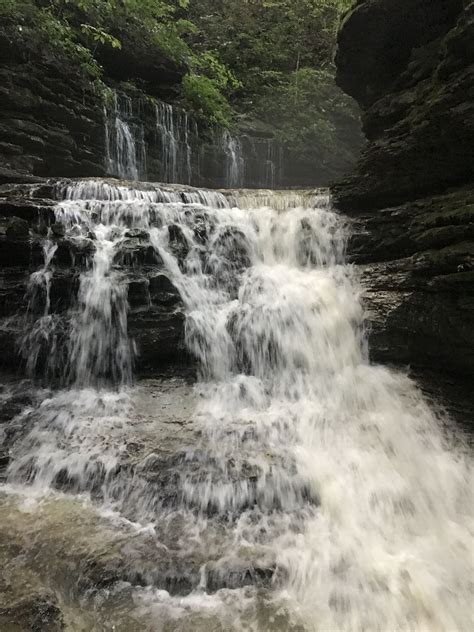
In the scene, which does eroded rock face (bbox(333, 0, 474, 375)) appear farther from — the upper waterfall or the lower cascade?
the upper waterfall

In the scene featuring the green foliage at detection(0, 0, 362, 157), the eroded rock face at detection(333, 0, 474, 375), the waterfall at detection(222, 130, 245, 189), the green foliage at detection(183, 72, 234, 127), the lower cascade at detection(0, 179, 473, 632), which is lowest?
the lower cascade at detection(0, 179, 473, 632)

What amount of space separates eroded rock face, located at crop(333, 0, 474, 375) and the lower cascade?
19.3 inches

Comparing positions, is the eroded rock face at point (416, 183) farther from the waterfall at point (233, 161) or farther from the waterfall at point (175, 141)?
the waterfall at point (175, 141)

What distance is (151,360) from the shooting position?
6141mm

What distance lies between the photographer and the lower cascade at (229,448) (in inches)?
121

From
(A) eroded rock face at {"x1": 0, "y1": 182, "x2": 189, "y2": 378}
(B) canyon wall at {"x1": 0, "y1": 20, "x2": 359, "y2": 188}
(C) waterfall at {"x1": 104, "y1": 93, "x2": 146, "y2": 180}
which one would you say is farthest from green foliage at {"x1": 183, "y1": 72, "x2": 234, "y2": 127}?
(A) eroded rock face at {"x1": 0, "y1": 182, "x2": 189, "y2": 378}

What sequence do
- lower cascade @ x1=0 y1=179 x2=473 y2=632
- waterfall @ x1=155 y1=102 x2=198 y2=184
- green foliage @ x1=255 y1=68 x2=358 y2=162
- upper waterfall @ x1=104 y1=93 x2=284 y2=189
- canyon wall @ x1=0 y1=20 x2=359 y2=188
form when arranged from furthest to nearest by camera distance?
green foliage @ x1=255 y1=68 x2=358 y2=162 < waterfall @ x1=155 y1=102 x2=198 y2=184 < upper waterfall @ x1=104 y1=93 x2=284 y2=189 < canyon wall @ x1=0 y1=20 x2=359 y2=188 < lower cascade @ x1=0 y1=179 x2=473 y2=632

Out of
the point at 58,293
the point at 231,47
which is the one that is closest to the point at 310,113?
the point at 231,47

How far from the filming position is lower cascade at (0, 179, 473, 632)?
3.08 meters

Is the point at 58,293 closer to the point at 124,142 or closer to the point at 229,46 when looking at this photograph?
the point at 124,142

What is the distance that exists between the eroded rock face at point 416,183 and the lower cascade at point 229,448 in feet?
1.61

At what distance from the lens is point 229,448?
460 centimetres

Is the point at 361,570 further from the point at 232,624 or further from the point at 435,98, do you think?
the point at 435,98

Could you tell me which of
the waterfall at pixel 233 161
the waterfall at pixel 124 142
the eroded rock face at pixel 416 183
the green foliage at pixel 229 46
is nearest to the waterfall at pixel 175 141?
the waterfall at pixel 124 142
